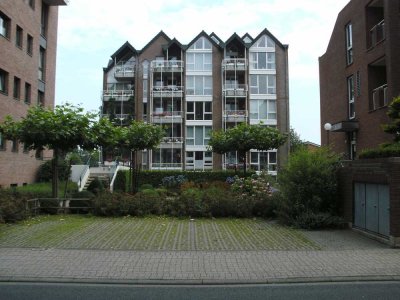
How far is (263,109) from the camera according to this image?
49156 millimetres

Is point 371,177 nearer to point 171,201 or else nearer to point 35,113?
point 171,201

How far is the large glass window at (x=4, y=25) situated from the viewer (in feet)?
81.7

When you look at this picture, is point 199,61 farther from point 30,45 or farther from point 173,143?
point 30,45

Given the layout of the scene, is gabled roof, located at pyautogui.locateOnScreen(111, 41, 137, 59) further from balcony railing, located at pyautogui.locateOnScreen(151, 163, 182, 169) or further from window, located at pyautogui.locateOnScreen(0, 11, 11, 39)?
window, located at pyautogui.locateOnScreen(0, 11, 11, 39)

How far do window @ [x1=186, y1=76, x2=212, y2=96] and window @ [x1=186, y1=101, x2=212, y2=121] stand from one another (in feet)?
3.75

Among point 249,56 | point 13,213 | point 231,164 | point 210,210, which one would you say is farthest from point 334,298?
point 249,56

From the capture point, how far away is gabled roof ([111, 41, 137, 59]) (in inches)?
2054

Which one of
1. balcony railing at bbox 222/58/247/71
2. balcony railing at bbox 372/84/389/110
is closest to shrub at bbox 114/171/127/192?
balcony railing at bbox 372/84/389/110

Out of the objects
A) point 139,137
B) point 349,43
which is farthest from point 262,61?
point 139,137

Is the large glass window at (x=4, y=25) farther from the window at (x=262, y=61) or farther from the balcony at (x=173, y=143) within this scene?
the window at (x=262, y=61)

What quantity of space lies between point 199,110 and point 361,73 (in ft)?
90.2

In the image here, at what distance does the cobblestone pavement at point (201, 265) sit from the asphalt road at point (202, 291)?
0.29 metres

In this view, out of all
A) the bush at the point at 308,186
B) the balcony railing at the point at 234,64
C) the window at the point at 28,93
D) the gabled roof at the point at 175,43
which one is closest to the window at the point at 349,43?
the bush at the point at 308,186

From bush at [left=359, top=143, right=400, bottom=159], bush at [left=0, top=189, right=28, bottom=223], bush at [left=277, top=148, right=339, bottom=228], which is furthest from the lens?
bush at [left=277, top=148, right=339, bottom=228]
